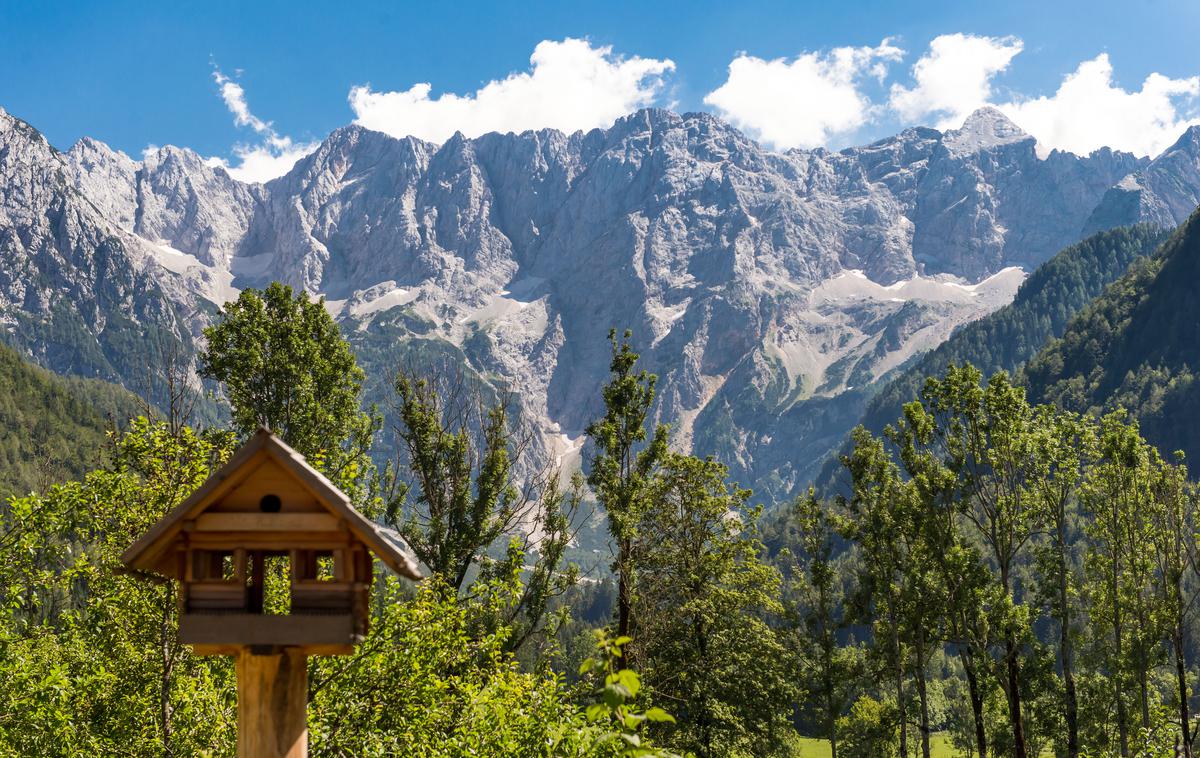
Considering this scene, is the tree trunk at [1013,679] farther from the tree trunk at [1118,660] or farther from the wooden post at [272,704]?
the wooden post at [272,704]

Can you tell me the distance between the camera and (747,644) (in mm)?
37656

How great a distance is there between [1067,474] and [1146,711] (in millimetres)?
11083

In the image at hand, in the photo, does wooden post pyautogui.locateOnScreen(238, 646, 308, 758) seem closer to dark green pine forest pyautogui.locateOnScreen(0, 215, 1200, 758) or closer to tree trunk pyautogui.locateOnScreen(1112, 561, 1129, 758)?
dark green pine forest pyautogui.locateOnScreen(0, 215, 1200, 758)

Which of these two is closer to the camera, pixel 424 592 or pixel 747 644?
pixel 424 592

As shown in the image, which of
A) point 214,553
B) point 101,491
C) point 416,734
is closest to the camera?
point 214,553

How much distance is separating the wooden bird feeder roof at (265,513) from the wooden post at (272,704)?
3.40ft

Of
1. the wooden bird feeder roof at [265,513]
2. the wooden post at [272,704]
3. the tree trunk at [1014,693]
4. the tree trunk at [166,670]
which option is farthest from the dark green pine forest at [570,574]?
the wooden bird feeder roof at [265,513]

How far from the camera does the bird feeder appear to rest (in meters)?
7.96

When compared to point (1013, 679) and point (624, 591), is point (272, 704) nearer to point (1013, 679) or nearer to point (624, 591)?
point (624, 591)

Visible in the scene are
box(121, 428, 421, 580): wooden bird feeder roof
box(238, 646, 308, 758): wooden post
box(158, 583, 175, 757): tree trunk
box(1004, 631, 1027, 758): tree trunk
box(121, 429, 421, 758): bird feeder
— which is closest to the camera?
box(238, 646, 308, 758): wooden post

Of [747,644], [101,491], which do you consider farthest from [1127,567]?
[101,491]

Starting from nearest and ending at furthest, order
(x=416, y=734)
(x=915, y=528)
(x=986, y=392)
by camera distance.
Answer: (x=416, y=734), (x=986, y=392), (x=915, y=528)

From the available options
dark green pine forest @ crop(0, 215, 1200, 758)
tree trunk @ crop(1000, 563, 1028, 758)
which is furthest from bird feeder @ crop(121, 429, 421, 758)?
tree trunk @ crop(1000, 563, 1028, 758)

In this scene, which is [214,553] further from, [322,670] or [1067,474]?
[1067,474]
